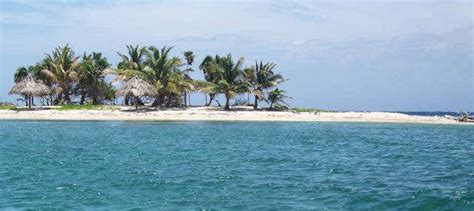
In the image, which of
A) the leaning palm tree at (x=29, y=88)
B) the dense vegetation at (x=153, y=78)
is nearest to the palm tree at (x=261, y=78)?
the dense vegetation at (x=153, y=78)

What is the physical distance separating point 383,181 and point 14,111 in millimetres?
48240

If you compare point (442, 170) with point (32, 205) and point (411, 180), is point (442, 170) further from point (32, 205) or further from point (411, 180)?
point (32, 205)

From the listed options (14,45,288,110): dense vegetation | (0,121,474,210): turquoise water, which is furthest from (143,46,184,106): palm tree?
(0,121,474,210): turquoise water

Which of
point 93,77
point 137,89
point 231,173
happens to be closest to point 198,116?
point 137,89

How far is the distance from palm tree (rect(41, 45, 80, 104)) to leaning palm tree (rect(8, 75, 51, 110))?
2.81 metres

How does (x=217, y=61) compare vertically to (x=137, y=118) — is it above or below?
above

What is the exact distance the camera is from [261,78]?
→ 6494 centimetres

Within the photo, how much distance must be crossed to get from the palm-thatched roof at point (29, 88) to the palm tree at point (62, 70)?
290cm

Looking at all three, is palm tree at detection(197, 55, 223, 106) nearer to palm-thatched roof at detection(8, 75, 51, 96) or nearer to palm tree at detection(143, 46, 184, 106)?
palm tree at detection(143, 46, 184, 106)

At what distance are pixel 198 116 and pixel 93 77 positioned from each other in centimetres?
1377

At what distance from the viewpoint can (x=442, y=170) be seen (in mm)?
22219

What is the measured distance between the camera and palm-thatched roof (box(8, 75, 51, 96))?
2334 inches

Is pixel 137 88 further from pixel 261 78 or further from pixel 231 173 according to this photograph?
pixel 231 173

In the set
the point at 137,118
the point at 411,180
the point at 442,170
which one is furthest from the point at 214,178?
the point at 137,118
